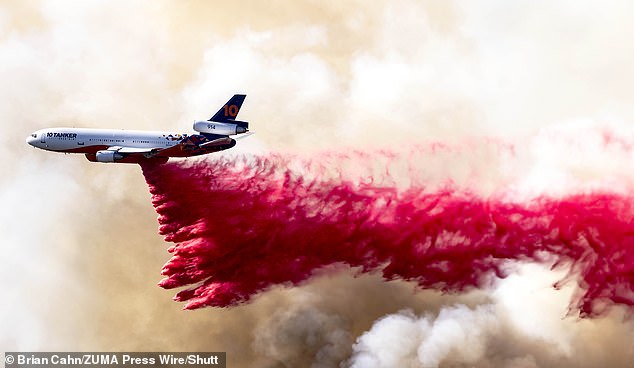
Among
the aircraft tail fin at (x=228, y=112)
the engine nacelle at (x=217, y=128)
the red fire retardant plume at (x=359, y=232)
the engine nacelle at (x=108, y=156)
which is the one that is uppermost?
the aircraft tail fin at (x=228, y=112)

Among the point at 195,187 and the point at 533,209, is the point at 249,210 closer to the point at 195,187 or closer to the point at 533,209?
the point at 195,187

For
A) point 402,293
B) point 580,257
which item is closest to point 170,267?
point 402,293

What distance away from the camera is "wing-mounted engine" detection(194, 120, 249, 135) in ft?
279

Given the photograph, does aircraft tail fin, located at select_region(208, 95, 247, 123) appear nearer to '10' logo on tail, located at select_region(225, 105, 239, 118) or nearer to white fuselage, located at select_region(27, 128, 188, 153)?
'10' logo on tail, located at select_region(225, 105, 239, 118)

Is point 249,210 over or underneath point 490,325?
over

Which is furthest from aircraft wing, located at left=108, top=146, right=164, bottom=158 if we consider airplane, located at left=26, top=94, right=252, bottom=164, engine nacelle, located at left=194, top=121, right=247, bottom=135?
engine nacelle, located at left=194, top=121, right=247, bottom=135

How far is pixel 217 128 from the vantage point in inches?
3351

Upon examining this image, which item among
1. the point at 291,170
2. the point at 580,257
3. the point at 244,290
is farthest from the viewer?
the point at 291,170

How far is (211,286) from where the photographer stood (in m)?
79.2

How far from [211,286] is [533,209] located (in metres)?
22.7

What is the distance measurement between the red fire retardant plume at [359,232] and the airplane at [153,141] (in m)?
1.68

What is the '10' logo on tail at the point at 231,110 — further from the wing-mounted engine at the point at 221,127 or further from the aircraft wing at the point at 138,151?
the aircraft wing at the point at 138,151

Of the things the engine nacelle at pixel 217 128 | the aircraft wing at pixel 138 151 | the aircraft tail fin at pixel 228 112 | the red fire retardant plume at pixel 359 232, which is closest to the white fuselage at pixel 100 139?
the aircraft wing at pixel 138 151

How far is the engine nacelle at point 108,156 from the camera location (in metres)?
84.8
